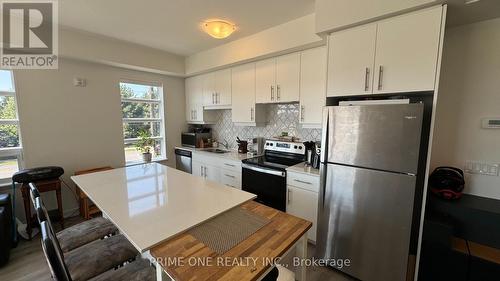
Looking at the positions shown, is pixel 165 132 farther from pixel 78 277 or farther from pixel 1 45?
pixel 78 277

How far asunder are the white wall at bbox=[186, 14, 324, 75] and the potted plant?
1.43 meters

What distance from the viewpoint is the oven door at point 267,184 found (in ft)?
8.27

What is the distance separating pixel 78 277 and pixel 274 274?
44.5 inches

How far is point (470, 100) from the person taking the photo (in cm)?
183

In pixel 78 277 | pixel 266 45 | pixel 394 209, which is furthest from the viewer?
pixel 266 45

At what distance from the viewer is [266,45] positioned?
2.71 meters

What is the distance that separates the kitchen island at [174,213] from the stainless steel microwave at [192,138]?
2035 mm

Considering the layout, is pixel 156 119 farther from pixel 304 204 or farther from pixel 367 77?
pixel 367 77

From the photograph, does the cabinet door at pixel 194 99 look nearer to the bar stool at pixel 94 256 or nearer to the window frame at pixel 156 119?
the window frame at pixel 156 119

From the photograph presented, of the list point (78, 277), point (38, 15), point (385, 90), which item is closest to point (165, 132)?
point (38, 15)

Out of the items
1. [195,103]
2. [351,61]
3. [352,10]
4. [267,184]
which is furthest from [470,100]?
[195,103]

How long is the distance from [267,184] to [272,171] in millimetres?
197

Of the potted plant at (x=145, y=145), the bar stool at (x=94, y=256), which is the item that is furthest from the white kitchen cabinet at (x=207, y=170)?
the bar stool at (x=94, y=256)

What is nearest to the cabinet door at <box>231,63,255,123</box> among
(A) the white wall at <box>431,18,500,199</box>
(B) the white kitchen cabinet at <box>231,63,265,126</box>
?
(B) the white kitchen cabinet at <box>231,63,265,126</box>
